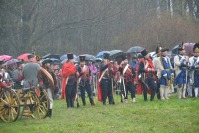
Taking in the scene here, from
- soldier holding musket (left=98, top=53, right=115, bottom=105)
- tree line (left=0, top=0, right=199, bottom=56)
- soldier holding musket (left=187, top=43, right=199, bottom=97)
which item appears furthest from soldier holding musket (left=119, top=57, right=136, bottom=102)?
tree line (left=0, top=0, right=199, bottom=56)

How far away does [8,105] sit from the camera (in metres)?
14.6

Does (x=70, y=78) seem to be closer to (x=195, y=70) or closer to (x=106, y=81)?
(x=106, y=81)

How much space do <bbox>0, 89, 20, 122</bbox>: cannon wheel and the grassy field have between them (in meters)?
0.28

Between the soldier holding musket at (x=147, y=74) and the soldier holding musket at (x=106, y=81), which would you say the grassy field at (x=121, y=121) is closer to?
the soldier holding musket at (x=147, y=74)

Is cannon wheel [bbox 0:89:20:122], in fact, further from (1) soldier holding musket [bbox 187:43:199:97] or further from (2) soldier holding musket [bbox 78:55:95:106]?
(1) soldier holding musket [bbox 187:43:199:97]

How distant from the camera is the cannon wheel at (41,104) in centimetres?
1487

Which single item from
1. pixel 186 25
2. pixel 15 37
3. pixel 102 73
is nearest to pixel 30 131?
pixel 102 73

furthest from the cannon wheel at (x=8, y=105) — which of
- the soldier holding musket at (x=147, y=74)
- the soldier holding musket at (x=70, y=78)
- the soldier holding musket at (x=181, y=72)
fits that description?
the soldier holding musket at (x=181, y=72)

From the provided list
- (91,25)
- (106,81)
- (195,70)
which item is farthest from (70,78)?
(91,25)

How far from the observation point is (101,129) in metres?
12.2

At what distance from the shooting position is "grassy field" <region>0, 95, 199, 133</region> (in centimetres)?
1209

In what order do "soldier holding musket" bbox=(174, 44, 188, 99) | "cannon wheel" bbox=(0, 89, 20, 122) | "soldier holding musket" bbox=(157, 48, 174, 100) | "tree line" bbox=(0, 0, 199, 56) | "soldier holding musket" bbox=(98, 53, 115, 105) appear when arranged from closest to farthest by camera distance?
"cannon wheel" bbox=(0, 89, 20, 122)
"soldier holding musket" bbox=(157, 48, 174, 100)
"soldier holding musket" bbox=(98, 53, 115, 105)
"soldier holding musket" bbox=(174, 44, 188, 99)
"tree line" bbox=(0, 0, 199, 56)

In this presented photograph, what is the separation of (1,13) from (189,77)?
1722 cm

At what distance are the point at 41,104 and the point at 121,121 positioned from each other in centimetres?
281
